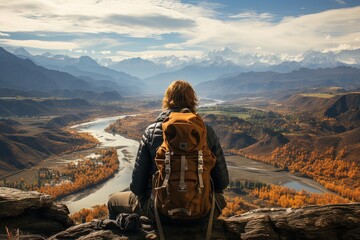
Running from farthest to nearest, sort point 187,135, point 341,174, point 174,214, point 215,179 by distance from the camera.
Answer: point 341,174 < point 215,179 < point 174,214 < point 187,135

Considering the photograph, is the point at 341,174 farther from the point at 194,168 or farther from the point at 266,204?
the point at 194,168

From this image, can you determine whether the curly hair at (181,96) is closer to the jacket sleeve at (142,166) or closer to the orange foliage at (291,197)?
the jacket sleeve at (142,166)

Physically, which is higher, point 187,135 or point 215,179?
point 187,135

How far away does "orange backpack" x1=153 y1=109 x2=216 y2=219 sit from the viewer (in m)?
10.1

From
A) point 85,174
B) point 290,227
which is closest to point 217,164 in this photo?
point 290,227

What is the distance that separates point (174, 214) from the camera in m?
10.7

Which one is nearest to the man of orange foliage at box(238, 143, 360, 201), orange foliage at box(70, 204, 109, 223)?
orange foliage at box(70, 204, 109, 223)

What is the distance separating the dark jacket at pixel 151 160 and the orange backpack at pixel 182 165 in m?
0.63

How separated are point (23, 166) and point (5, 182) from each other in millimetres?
36136

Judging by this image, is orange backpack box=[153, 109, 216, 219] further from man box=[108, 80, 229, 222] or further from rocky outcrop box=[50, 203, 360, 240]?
rocky outcrop box=[50, 203, 360, 240]

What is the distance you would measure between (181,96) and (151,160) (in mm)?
2489

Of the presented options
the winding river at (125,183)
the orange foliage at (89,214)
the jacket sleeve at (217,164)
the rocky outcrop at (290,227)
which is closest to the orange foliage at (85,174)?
the winding river at (125,183)

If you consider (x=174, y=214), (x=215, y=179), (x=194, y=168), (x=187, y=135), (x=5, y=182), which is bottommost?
(x=5, y=182)

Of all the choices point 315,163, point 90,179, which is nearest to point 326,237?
point 90,179
